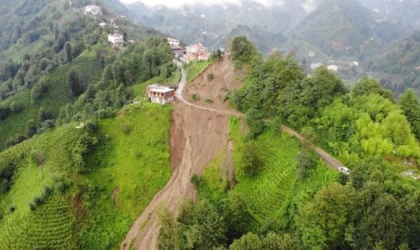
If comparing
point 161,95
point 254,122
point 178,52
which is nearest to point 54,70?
point 178,52

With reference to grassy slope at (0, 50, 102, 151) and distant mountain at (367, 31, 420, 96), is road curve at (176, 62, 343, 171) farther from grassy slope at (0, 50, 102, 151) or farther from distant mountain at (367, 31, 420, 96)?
distant mountain at (367, 31, 420, 96)

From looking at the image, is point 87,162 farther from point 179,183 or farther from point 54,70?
point 54,70

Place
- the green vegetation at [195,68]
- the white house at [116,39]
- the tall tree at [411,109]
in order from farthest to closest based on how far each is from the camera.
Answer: the white house at [116,39] → the green vegetation at [195,68] → the tall tree at [411,109]

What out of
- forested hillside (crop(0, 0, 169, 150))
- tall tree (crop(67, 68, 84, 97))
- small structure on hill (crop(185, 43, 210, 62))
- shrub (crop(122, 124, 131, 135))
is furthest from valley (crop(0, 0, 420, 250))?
tall tree (crop(67, 68, 84, 97))

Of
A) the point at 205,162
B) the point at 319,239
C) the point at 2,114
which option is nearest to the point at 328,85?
the point at 205,162

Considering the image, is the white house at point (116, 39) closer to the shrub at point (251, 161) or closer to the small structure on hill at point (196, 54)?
the small structure on hill at point (196, 54)

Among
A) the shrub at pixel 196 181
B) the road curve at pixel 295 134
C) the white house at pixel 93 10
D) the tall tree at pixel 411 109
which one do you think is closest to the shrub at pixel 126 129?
the road curve at pixel 295 134
